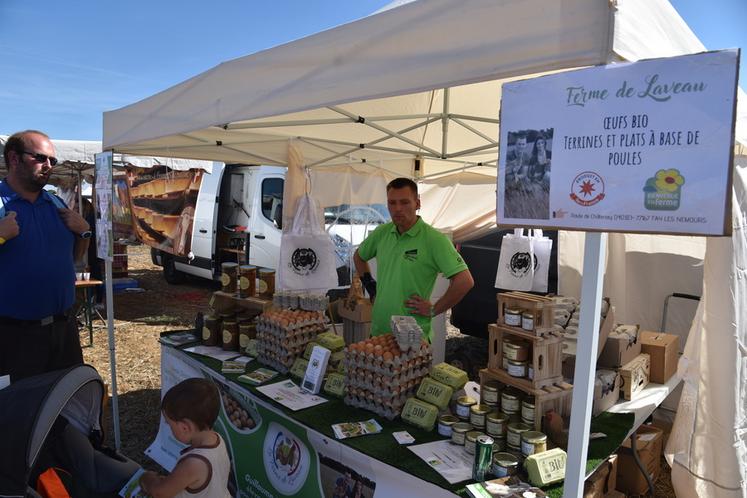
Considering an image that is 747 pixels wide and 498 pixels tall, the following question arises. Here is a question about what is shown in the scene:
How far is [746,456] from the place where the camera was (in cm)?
267

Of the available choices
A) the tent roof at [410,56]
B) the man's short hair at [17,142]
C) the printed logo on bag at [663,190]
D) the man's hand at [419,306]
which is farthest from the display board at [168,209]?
the printed logo on bag at [663,190]

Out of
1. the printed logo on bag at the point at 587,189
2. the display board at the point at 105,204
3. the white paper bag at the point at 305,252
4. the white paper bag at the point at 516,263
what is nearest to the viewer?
the printed logo on bag at the point at 587,189

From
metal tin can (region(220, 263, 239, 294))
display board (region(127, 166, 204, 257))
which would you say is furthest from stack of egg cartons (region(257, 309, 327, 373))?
display board (region(127, 166, 204, 257))

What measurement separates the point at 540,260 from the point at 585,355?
3510mm

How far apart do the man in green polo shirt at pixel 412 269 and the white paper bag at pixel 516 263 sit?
6.29ft

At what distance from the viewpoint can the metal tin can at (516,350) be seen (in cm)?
218

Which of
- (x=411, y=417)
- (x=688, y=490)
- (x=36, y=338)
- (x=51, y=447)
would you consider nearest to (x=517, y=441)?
(x=411, y=417)

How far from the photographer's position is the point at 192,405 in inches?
73.8

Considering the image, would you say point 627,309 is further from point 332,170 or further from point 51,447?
point 51,447

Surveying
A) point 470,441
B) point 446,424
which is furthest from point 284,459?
point 470,441

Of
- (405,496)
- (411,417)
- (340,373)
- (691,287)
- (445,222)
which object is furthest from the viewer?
(445,222)

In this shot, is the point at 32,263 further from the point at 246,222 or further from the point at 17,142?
the point at 246,222

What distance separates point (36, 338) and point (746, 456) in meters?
3.98

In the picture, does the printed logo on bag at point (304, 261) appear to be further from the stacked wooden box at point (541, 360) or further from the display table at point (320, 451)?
the stacked wooden box at point (541, 360)
